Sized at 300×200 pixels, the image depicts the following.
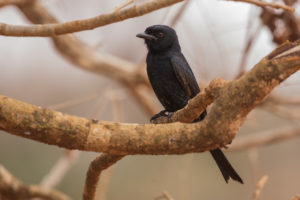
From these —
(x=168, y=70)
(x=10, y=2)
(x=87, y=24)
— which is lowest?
(x=168, y=70)

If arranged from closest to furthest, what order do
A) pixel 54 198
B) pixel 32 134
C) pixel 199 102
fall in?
pixel 32 134, pixel 199 102, pixel 54 198

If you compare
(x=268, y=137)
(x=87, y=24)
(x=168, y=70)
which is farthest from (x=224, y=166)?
(x=268, y=137)

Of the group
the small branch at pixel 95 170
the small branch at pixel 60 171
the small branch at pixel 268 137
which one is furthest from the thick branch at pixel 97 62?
the small branch at pixel 95 170

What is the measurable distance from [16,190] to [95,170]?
5.07 feet

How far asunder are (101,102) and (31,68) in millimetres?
5091

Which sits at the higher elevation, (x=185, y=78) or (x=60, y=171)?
(x=185, y=78)

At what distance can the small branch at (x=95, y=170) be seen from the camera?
2219mm

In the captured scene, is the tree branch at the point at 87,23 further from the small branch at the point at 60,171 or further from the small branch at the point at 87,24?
the small branch at the point at 60,171

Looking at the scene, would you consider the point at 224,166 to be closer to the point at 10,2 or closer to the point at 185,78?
the point at 185,78

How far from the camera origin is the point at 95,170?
7.59 ft

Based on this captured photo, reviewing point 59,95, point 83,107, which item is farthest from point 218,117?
point 59,95

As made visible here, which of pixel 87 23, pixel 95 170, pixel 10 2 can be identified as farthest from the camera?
pixel 10 2

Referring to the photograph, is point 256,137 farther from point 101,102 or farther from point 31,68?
point 31,68

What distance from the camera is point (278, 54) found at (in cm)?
160
